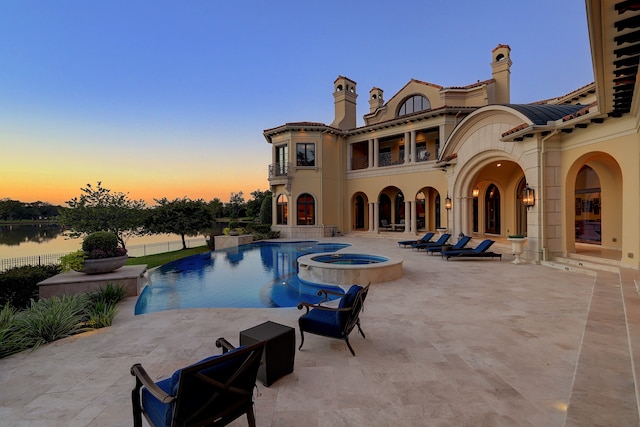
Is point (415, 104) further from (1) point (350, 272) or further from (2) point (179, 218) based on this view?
(2) point (179, 218)

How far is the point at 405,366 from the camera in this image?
3.81m

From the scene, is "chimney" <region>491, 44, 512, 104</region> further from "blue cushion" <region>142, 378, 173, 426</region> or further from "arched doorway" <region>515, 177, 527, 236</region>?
"blue cushion" <region>142, 378, 173, 426</region>

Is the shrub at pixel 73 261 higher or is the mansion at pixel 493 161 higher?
the mansion at pixel 493 161

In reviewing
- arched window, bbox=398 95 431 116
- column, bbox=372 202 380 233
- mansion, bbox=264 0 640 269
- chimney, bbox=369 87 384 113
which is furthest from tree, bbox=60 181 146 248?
chimney, bbox=369 87 384 113

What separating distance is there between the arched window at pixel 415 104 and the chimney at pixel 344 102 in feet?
14.2

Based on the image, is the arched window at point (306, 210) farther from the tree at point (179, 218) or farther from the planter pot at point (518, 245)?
the planter pot at point (518, 245)

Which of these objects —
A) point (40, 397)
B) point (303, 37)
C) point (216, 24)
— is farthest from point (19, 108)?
point (40, 397)

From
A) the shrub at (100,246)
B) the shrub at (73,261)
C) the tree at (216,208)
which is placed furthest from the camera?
the tree at (216,208)

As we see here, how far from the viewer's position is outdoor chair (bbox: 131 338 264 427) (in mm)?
2193

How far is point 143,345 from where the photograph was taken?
15.0ft

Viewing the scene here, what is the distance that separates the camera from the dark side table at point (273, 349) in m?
3.37

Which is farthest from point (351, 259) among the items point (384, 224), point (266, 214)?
point (266, 214)

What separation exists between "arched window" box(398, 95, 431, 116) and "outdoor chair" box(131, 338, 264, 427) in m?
24.6

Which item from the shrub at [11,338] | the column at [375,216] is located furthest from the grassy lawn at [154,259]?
the column at [375,216]
